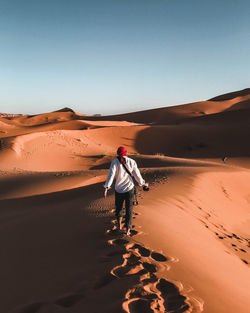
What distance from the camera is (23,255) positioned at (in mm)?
3561

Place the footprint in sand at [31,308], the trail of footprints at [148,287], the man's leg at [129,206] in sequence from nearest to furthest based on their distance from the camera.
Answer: the trail of footprints at [148,287] < the footprint in sand at [31,308] < the man's leg at [129,206]

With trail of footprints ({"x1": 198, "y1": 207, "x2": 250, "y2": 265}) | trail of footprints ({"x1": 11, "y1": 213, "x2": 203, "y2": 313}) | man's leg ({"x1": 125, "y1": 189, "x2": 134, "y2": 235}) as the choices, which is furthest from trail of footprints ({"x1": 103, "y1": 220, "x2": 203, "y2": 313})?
trail of footprints ({"x1": 198, "y1": 207, "x2": 250, "y2": 265})

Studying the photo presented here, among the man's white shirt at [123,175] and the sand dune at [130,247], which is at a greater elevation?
the man's white shirt at [123,175]

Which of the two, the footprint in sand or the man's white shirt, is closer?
the footprint in sand

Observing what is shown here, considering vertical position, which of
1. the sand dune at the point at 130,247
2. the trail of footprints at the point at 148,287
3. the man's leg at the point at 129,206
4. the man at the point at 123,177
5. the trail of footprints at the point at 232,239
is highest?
the man at the point at 123,177

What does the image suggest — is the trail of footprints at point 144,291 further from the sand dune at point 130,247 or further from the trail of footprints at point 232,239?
the trail of footprints at point 232,239

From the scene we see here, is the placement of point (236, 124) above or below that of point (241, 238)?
above

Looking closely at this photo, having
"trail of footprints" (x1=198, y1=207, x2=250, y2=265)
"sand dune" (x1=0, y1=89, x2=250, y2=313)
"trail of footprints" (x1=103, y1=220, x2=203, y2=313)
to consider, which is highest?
"trail of footprints" (x1=103, y1=220, x2=203, y2=313)

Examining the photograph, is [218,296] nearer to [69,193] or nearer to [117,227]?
[117,227]

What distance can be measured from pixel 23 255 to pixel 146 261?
5.61ft

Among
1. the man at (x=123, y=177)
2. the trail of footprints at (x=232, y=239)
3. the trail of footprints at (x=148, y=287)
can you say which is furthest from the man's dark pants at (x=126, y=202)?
the trail of footprints at (x=232, y=239)

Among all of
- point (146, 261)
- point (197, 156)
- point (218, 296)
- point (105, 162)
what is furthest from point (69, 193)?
Result: point (197, 156)

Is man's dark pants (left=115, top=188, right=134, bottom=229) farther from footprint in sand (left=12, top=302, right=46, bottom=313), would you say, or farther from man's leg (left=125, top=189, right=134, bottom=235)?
footprint in sand (left=12, top=302, right=46, bottom=313)

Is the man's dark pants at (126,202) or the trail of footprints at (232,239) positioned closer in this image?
the man's dark pants at (126,202)
